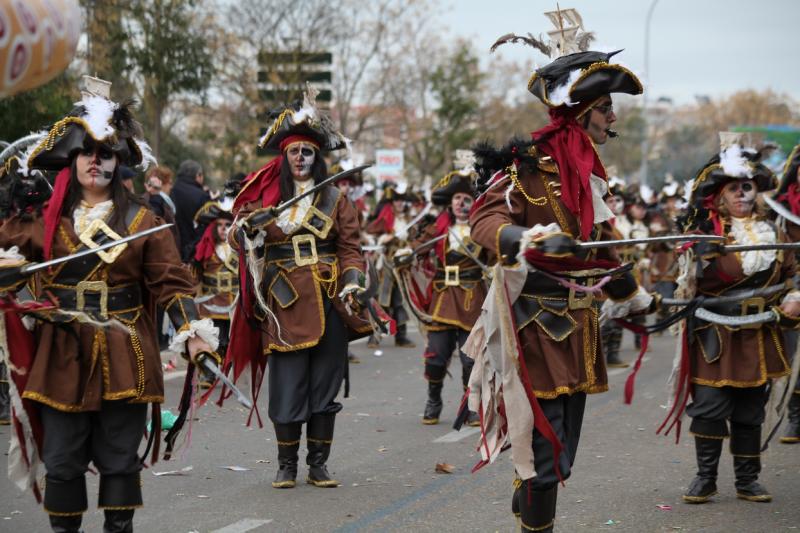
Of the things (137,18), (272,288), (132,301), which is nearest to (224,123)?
(137,18)

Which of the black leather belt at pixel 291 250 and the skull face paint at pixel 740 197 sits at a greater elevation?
the skull face paint at pixel 740 197

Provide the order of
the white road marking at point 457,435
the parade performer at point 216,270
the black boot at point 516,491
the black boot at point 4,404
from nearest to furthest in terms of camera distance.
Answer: the black boot at point 516,491 → the white road marking at point 457,435 → the black boot at point 4,404 → the parade performer at point 216,270

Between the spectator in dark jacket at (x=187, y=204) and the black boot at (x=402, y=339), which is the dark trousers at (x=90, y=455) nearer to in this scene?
the spectator in dark jacket at (x=187, y=204)

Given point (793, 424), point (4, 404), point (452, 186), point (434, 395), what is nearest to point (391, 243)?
point (452, 186)

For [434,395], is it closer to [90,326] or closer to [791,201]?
[791,201]

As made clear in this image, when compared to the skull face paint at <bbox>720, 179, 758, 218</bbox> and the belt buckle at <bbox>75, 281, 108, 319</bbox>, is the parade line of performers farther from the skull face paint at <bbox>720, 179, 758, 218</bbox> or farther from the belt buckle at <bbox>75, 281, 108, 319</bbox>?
the skull face paint at <bbox>720, 179, 758, 218</bbox>

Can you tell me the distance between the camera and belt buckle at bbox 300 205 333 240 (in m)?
7.42

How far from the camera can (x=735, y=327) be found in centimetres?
686

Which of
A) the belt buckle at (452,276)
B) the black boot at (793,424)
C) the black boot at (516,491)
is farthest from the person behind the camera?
the belt buckle at (452,276)

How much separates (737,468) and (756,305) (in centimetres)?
97

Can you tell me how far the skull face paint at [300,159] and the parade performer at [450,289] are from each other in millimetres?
2407

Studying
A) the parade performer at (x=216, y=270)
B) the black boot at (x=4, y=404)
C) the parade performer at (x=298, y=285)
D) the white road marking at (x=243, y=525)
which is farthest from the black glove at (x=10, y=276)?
the parade performer at (x=216, y=270)

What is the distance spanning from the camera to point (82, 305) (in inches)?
204

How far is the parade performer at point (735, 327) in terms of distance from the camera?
6828mm
